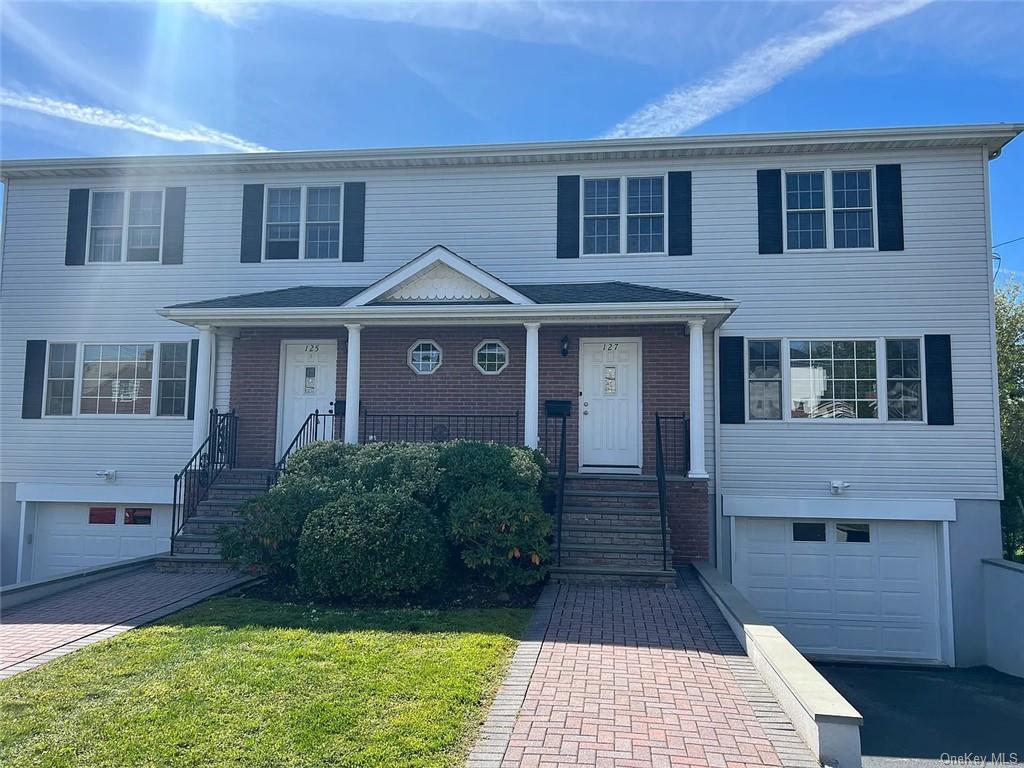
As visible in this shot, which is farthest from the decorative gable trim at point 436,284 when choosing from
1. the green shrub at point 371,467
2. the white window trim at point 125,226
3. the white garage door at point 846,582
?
the white garage door at point 846,582

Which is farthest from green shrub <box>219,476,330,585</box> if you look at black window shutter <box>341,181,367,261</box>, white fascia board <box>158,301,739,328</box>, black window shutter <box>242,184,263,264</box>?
black window shutter <box>242,184,263,264</box>

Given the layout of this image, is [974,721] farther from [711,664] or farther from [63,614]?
[63,614]

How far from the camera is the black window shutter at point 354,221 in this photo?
11.8 m

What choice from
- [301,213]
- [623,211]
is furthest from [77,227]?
[623,211]

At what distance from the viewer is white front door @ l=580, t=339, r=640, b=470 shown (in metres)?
10.7

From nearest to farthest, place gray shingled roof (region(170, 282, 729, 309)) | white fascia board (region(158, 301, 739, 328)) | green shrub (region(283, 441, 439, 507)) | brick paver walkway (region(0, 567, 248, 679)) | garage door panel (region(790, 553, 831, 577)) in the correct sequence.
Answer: brick paver walkway (region(0, 567, 248, 679))
green shrub (region(283, 441, 439, 507))
white fascia board (region(158, 301, 739, 328))
gray shingled roof (region(170, 282, 729, 309))
garage door panel (region(790, 553, 831, 577))

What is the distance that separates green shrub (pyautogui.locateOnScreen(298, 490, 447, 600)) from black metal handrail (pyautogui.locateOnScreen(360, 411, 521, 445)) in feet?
11.5

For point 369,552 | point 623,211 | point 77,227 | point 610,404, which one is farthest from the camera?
point 77,227

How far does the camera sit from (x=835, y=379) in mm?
10695

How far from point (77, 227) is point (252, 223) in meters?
3.28

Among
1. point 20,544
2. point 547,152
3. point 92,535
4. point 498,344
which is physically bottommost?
point 20,544

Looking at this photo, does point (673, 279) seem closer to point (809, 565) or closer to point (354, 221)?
point (809, 565)

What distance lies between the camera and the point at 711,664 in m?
5.40

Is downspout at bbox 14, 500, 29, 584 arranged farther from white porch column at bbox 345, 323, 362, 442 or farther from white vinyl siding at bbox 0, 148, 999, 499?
white porch column at bbox 345, 323, 362, 442
